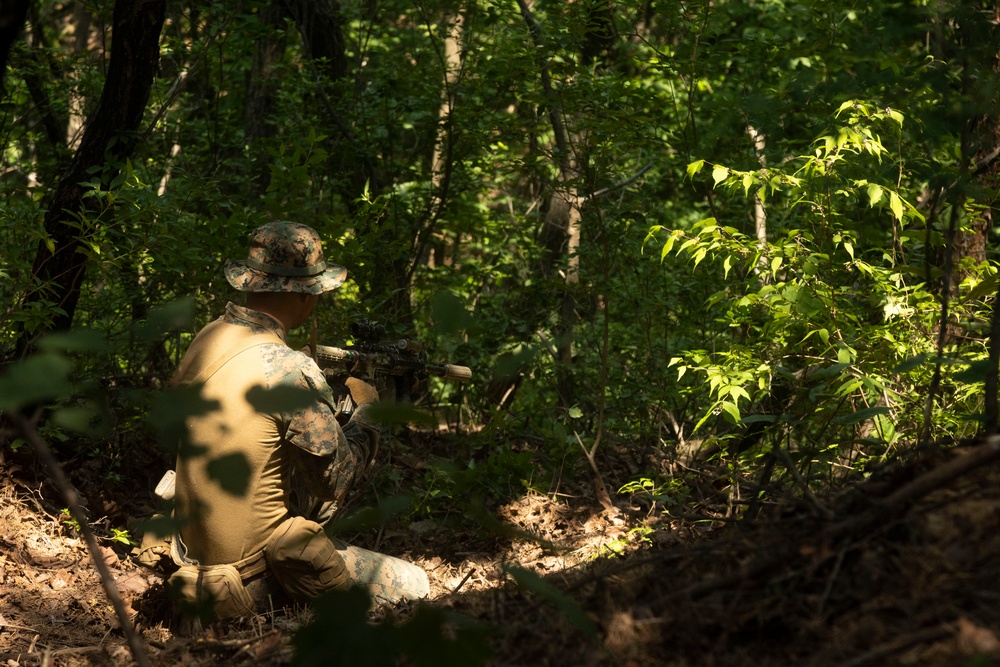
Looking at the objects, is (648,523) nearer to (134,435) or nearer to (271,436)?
(271,436)

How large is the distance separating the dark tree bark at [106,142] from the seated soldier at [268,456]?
1.53 meters

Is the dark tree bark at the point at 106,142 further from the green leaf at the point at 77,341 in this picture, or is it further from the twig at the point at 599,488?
the green leaf at the point at 77,341

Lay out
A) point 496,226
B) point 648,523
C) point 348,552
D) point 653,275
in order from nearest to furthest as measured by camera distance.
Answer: point 348,552
point 648,523
point 653,275
point 496,226

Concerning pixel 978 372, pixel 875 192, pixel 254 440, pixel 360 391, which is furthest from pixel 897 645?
pixel 360 391

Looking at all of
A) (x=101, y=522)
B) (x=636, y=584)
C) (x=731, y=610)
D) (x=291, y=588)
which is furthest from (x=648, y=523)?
(x=101, y=522)

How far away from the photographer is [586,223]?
6.09 metres

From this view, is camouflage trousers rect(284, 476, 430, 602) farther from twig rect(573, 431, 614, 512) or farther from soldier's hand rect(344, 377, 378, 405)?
twig rect(573, 431, 614, 512)

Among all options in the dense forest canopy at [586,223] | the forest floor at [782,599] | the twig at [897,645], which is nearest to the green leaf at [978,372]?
the dense forest canopy at [586,223]

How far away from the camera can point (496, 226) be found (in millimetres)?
7406

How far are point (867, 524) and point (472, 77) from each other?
528 centimetres

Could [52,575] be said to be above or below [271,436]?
below

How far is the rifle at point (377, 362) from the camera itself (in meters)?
4.73

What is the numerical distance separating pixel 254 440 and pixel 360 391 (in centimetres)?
84

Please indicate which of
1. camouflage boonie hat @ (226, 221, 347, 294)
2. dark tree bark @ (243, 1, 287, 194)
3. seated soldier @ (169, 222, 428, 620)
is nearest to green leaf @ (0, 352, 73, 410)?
seated soldier @ (169, 222, 428, 620)
